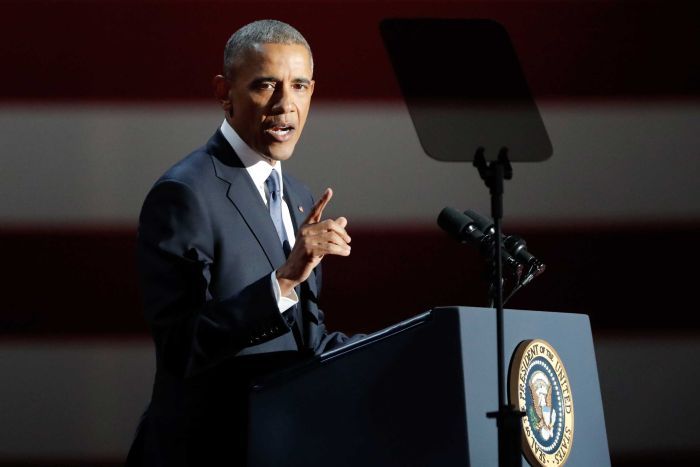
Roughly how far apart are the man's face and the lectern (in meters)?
0.44

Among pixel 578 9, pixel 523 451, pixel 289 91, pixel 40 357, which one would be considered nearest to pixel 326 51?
pixel 578 9

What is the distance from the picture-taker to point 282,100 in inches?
64.4

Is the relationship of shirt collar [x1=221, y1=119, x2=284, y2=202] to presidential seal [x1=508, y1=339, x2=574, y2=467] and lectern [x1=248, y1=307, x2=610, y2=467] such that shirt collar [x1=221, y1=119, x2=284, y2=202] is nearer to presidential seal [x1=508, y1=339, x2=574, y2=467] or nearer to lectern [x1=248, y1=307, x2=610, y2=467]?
lectern [x1=248, y1=307, x2=610, y2=467]

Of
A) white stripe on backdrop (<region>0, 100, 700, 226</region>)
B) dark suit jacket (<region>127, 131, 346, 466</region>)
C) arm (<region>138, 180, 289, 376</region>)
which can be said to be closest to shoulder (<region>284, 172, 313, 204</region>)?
dark suit jacket (<region>127, 131, 346, 466</region>)

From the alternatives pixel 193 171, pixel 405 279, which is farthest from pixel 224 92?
pixel 405 279

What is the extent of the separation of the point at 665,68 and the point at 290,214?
1286 millimetres

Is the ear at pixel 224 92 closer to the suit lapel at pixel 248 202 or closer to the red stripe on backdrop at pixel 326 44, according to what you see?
the suit lapel at pixel 248 202

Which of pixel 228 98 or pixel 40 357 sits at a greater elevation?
pixel 228 98

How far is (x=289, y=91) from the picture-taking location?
1.64 meters

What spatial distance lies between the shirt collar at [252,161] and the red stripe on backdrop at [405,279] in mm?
795

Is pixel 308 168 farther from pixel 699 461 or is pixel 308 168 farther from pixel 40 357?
pixel 699 461

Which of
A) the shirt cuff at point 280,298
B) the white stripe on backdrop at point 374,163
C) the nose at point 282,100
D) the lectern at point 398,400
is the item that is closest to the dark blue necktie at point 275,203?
the nose at point 282,100

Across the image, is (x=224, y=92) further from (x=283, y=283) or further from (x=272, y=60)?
(x=283, y=283)

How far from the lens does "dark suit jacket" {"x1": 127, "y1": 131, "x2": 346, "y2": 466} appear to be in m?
1.43
